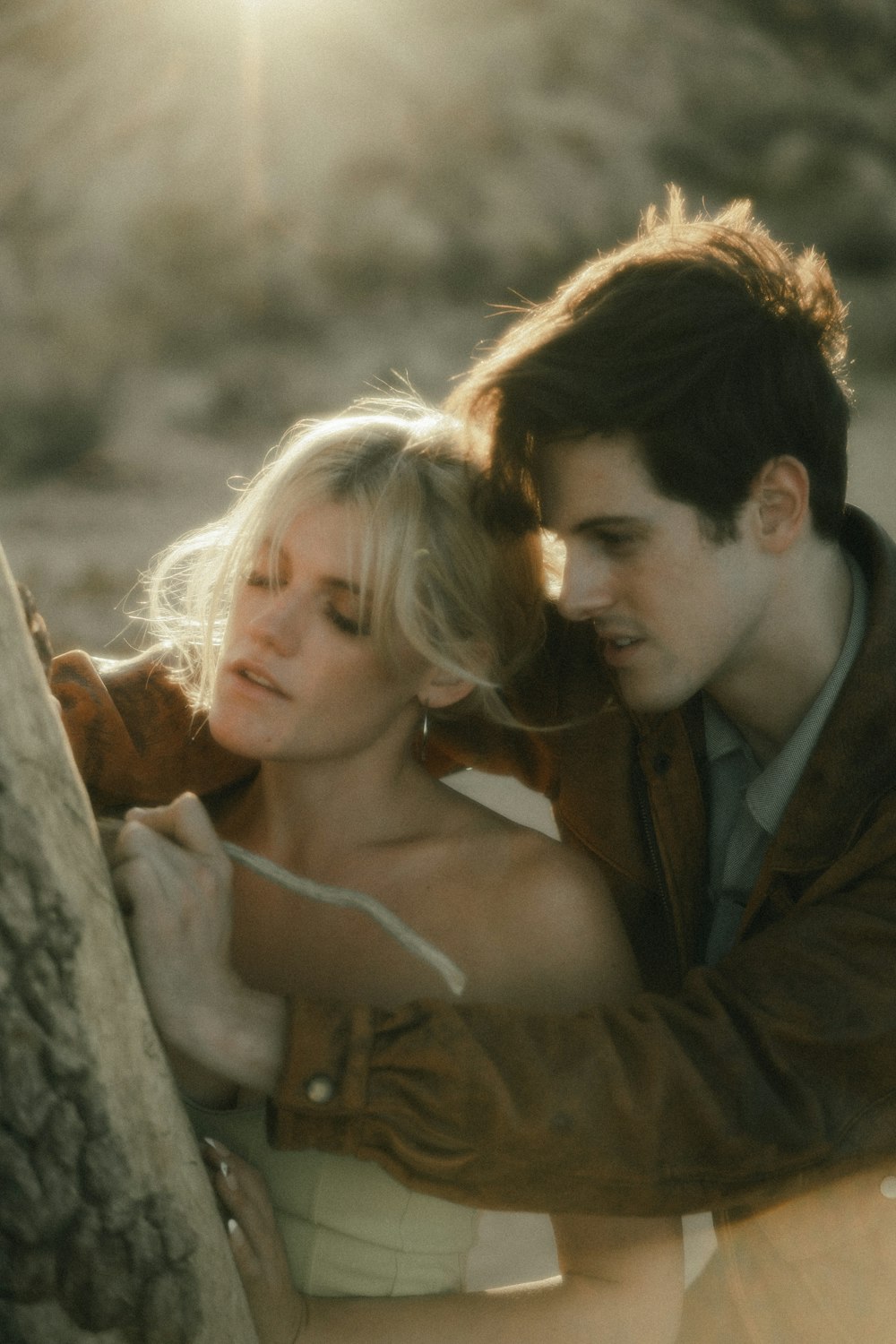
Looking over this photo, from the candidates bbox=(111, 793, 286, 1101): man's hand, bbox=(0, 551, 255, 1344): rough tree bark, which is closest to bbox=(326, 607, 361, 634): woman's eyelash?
bbox=(111, 793, 286, 1101): man's hand

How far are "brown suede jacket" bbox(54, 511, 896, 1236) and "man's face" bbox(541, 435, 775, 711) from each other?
184mm

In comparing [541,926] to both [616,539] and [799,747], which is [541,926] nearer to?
[799,747]

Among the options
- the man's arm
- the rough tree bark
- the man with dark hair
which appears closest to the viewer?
the rough tree bark

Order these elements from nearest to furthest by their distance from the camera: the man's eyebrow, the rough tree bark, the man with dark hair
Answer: the rough tree bark < the man with dark hair < the man's eyebrow

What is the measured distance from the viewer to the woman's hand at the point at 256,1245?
3.88 feet

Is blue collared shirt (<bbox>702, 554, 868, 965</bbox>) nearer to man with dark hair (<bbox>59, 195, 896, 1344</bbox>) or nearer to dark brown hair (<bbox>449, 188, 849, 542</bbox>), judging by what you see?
man with dark hair (<bbox>59, 195, 896, 1344</bbox>)

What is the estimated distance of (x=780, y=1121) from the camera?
54.2 inches

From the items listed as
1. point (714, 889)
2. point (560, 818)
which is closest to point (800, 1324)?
point (714, 889)

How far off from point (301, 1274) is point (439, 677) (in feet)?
2.76

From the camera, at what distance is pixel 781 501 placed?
1.93 m

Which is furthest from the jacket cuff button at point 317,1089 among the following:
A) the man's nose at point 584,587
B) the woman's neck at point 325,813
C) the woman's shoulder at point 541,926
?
the man's nose at point 584,587

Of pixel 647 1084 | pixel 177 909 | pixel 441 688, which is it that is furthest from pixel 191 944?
pixel 441 688

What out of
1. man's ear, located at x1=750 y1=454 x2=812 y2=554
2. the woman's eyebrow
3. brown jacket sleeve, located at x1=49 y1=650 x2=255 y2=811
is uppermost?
man's ear, located at x1=750 y1=454 x2=812 y2=554

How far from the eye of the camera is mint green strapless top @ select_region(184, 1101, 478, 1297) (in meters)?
1.44
